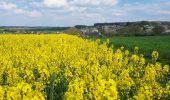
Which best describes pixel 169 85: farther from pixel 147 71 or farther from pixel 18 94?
pixel 18 94

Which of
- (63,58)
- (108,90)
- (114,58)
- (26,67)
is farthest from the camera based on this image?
(63,58)

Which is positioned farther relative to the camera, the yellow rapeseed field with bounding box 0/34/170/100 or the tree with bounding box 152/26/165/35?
the tree with bounding box 152/26/165/35

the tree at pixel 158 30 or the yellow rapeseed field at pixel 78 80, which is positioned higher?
the yellow rapeseed field at pixel 78 80

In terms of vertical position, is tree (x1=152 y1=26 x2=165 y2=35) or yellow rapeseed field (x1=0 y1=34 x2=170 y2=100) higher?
yellow rapeseed field (x1=0 y1=34 x2=170 y2=100)

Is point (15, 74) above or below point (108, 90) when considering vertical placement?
below

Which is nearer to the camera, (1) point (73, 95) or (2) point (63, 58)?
(1) point (73, 95)

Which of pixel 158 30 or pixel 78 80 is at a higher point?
pixel 78 80

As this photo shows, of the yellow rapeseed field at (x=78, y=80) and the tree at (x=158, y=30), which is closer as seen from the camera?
the yellow rapeseed field at (x=78, y=80)

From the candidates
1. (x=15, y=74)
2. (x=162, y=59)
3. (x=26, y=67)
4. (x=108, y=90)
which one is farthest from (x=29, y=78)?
(x=162, y=59)

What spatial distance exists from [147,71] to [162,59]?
11768 millimetres

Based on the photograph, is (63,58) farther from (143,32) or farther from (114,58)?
(143,32)

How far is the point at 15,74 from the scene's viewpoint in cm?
1024

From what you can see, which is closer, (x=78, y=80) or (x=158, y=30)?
(x=78, y=80)

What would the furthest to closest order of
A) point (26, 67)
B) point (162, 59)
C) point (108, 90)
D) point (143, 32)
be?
point (143, 32) → point (162, 59) → point (26, 67) → point (108, 90)
